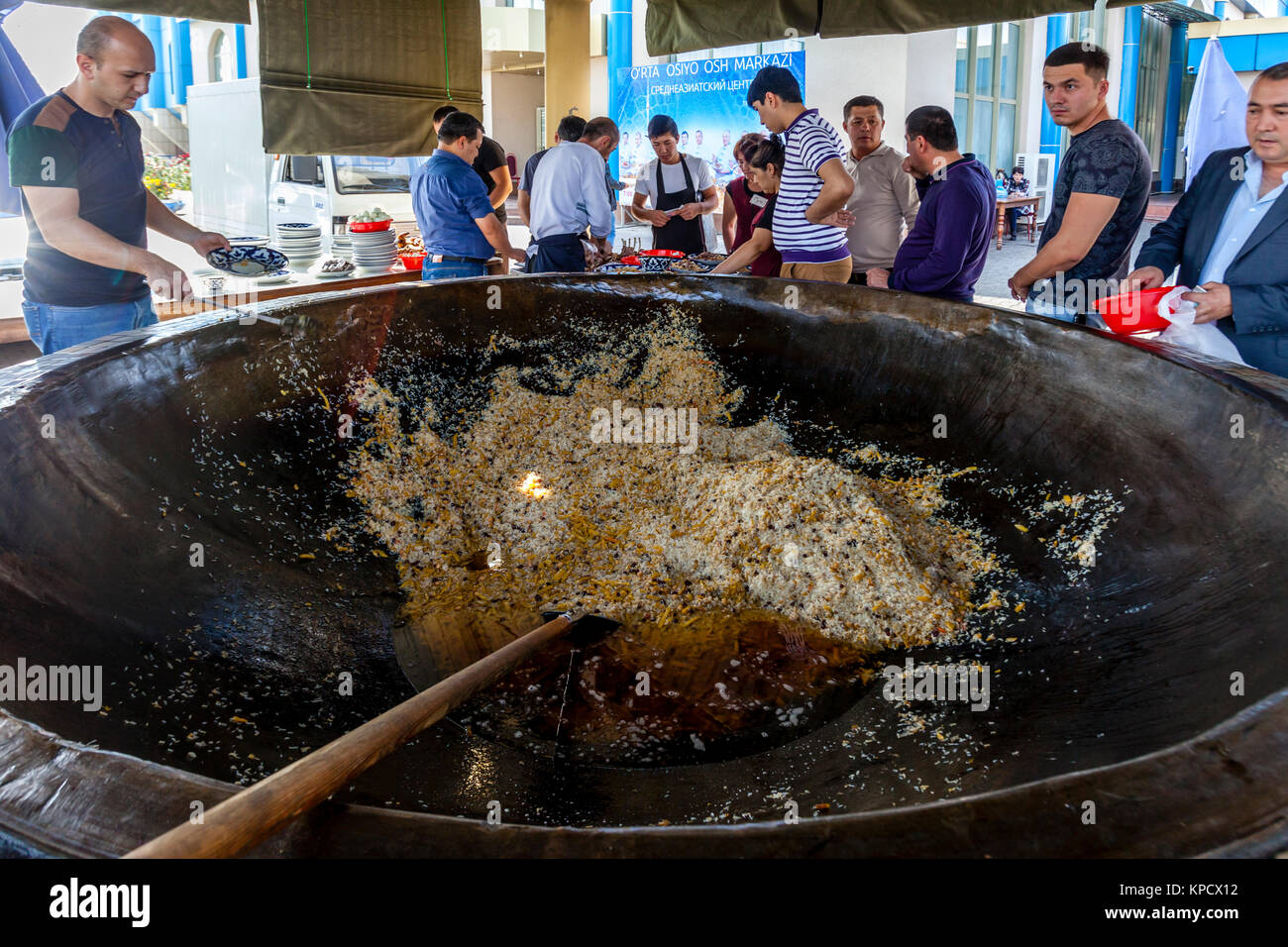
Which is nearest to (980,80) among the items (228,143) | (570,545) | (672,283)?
(228,143)

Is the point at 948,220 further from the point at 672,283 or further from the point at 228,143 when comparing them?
the point at 228,143

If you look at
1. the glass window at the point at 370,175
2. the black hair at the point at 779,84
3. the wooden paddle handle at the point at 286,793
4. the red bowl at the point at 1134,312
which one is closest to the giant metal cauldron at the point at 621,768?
the wooden paddle handle at the point at 286,793

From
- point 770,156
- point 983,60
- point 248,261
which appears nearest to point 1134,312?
point 770,156

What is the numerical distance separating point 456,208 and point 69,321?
5.67ft

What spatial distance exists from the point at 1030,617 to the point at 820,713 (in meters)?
0.38

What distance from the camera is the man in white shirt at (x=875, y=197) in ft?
11.6

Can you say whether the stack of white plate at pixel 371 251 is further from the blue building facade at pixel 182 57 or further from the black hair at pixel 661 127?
the blue building facade at pixel 182 57

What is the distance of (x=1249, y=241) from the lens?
72.2 inches

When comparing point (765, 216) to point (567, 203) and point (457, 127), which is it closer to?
point (567, 203)

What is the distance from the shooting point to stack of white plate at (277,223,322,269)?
3910 mm

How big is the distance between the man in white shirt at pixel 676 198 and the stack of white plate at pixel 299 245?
5.47 feet

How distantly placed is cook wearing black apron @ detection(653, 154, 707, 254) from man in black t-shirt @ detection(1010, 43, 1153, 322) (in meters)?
2.45

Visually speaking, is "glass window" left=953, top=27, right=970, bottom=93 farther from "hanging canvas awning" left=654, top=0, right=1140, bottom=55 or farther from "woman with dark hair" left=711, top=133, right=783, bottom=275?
"woman with dark hair" left=711, top=133, right=783, bottom=275

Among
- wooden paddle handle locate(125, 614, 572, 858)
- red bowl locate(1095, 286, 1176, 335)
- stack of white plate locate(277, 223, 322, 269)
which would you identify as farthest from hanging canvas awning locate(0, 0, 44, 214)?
red bowl locate(1095, 286, 1176, 335)
